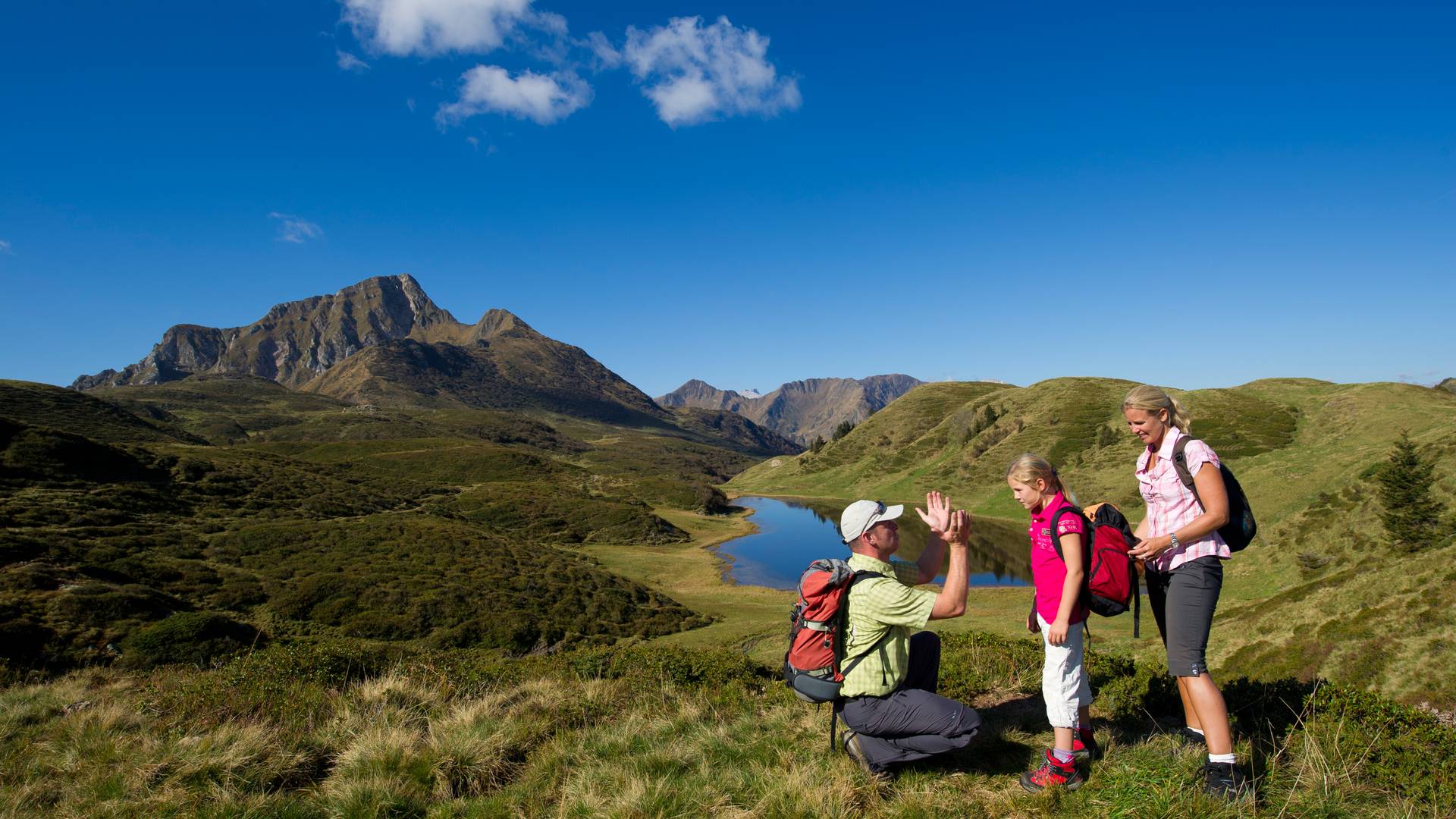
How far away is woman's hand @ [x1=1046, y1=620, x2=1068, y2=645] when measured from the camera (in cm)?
515

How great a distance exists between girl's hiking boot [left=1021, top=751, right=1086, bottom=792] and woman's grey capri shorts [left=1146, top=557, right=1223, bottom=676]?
1263 mm

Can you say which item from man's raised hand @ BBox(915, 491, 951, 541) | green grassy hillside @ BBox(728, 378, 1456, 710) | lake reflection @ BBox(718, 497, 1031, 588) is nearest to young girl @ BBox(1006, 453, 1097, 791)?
man's raised hand @ BBox(915, 491, 951, 541)

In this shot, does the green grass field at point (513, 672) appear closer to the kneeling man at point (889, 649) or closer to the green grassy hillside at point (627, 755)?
the green grassy hillside at point (627, 755)

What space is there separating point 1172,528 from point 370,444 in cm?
14213

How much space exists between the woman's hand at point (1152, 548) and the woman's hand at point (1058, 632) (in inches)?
37.8

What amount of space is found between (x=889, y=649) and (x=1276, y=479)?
8453 cm

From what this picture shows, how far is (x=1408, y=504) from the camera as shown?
38469 millimetres

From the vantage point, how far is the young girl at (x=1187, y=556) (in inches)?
196

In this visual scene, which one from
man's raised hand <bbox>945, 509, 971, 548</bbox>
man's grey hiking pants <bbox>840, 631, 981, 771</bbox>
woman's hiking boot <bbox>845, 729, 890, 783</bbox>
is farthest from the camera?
woman's hiking boot <bbox>845, 729, 890, 783</bbox>

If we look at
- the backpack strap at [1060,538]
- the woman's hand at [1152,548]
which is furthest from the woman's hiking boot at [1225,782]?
the backpack strap at [1060,538]

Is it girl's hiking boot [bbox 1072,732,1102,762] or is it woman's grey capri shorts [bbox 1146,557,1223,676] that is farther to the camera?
girl's hiking boot [bbox 1072,732,1102,762]

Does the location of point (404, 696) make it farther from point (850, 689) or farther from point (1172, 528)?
point (1172, 528)

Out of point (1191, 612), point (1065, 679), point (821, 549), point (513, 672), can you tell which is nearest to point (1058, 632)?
point (1065, 679)

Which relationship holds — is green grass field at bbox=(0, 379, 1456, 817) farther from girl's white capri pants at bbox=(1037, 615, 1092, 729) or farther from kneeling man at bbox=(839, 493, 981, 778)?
girl's white capri pants at bbox=(1037, 615, 1092, 729)
